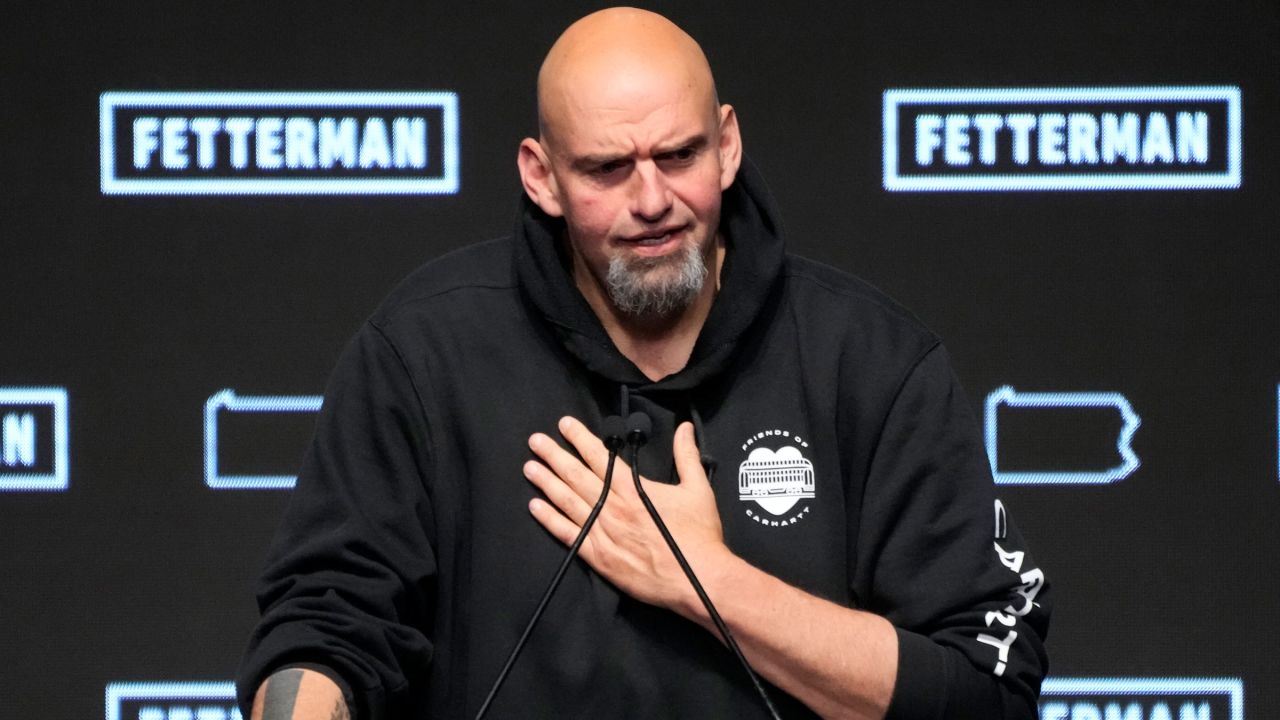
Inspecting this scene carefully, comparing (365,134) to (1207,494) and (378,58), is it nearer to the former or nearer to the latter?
(378,58)

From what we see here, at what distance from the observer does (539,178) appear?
195 cm

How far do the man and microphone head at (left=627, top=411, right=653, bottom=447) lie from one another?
0.22 feet

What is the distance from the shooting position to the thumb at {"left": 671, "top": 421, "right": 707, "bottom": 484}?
1.83m

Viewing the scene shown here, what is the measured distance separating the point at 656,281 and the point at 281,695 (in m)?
0.56

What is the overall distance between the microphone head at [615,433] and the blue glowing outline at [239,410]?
48.1 inches

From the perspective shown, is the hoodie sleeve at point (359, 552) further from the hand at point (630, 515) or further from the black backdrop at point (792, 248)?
the black backdrop at point (792, 248)

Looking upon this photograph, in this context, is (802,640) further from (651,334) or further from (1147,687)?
(1147,687)

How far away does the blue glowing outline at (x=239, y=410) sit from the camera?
2902 millimetres

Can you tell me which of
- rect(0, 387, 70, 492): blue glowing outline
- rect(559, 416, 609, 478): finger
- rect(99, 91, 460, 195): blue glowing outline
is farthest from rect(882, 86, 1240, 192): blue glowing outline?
rect(0, 387, 70, 492): blue glowing outline

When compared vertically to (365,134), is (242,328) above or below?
below

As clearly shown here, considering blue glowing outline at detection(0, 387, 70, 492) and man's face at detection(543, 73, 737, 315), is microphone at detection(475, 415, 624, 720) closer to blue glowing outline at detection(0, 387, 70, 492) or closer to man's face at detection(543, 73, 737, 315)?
man's face at detection(543, 73, 737, 315)

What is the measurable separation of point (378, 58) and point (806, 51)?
690 mm

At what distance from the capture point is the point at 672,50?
1.84 metres

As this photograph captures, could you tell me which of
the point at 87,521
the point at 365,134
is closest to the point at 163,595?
the point at 87,521
